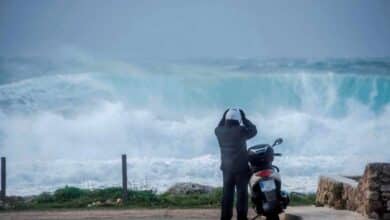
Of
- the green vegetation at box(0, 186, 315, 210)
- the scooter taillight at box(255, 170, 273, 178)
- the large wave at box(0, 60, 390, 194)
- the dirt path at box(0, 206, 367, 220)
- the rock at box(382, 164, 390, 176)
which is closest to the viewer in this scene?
the scooter taillight at box(255, 170, 273, 178)

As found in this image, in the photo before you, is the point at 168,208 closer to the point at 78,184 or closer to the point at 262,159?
the point at 262,159

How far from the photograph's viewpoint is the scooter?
7.09 meters

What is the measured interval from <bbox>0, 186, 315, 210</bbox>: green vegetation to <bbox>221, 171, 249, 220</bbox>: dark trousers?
392 centimetres

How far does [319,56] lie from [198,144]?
439 centimetres

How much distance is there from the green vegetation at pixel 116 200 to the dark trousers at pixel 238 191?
12.9ft

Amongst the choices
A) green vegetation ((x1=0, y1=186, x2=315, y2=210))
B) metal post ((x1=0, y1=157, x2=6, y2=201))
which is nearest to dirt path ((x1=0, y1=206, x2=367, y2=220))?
green vegetation ((x1=0, y1=186, x2=315, y2=210))

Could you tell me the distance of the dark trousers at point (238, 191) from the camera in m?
7.36

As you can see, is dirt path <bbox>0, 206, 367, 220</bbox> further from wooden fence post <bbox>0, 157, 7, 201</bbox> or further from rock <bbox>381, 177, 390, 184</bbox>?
wooden fence post <bbox>0, 157, 7, 201</bbox>

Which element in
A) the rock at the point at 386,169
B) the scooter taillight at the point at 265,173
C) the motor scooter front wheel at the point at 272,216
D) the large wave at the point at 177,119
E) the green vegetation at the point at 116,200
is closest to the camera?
the scooter taillight at the point at 265,173

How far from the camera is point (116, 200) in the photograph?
1280 centimetres

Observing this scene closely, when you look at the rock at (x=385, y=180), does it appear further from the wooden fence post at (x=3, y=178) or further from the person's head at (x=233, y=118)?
the wooden fence post at (x=3, y=178)

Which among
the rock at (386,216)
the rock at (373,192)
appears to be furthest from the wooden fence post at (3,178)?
the rock at (386,216)

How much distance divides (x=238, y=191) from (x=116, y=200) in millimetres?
5640

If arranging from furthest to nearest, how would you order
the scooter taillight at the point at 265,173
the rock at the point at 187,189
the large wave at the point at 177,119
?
the large wave at the point at 177,119 < the rock at the point at 187,189 < the scooter taillight at the point at 265,173
